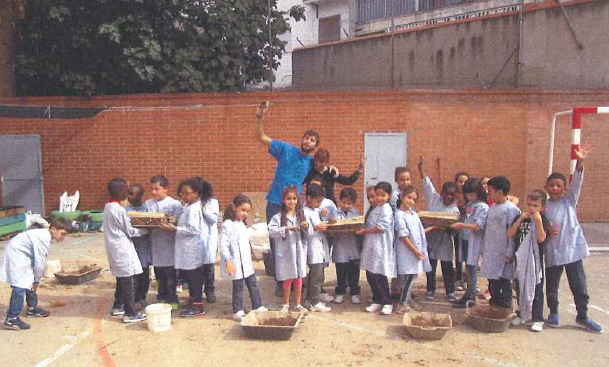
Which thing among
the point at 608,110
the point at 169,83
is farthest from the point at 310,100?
the point at 608,110

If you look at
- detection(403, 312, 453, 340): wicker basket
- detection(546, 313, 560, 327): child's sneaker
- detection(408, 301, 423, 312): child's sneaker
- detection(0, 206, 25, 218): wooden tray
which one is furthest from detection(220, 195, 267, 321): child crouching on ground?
detection(0, 206, 25, 218): wooden tray

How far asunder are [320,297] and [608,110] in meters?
4.80

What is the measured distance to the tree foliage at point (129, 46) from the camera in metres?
11.3

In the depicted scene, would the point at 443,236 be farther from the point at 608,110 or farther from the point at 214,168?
the point at 214,168

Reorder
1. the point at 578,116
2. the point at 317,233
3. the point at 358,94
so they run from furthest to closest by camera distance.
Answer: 1. the point at 358,94
2. the point at 578,116
3. the point at 317,233

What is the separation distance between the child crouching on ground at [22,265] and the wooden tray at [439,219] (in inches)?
158

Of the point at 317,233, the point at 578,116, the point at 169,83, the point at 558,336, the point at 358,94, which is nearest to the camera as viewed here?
the point at 558,336

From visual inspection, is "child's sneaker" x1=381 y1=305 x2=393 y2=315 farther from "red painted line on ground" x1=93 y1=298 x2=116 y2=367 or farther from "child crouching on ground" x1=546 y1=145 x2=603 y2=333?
"red painted line on ground" x1=93 y1=298 x2=116 y2=367

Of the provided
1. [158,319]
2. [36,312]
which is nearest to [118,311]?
[158,319]

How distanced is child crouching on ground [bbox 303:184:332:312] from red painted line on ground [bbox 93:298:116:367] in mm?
2199

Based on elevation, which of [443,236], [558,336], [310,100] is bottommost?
[558,336]

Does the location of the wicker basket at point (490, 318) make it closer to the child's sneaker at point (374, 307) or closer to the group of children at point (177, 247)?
the child's sneaker at point (374, 307)

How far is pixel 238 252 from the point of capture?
5.47 metres

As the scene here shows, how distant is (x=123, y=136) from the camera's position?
11.2 meters
